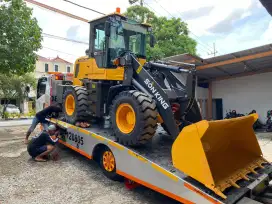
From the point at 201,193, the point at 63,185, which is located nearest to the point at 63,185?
the point at 63,185

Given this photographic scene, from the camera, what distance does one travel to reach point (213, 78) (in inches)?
586

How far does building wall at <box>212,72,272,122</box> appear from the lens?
1360 centimetres

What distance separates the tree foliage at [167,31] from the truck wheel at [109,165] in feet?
55.7

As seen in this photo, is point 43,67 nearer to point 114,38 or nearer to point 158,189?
point 114,38

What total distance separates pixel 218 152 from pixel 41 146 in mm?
4511

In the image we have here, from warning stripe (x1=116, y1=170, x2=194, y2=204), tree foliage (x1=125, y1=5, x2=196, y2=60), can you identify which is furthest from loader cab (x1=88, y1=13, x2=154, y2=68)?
tree foliage (x1=125, y1=5, x2=196, y2=60)

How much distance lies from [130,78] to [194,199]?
2772 millimetres

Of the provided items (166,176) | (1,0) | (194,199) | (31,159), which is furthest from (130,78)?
(1,0)

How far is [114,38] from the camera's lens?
6004 mm

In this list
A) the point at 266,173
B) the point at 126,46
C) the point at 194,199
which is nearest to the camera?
the point at 194,199

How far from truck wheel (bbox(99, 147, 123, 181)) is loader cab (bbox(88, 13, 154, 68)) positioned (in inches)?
81.6

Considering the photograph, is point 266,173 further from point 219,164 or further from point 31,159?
point 31,159

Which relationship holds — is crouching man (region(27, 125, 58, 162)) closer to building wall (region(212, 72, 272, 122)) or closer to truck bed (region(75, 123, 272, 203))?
truck bed (region(75, 123, 272, 203))

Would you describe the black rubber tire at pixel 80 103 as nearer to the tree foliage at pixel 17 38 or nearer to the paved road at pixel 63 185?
the paved road at pixel 63 185
